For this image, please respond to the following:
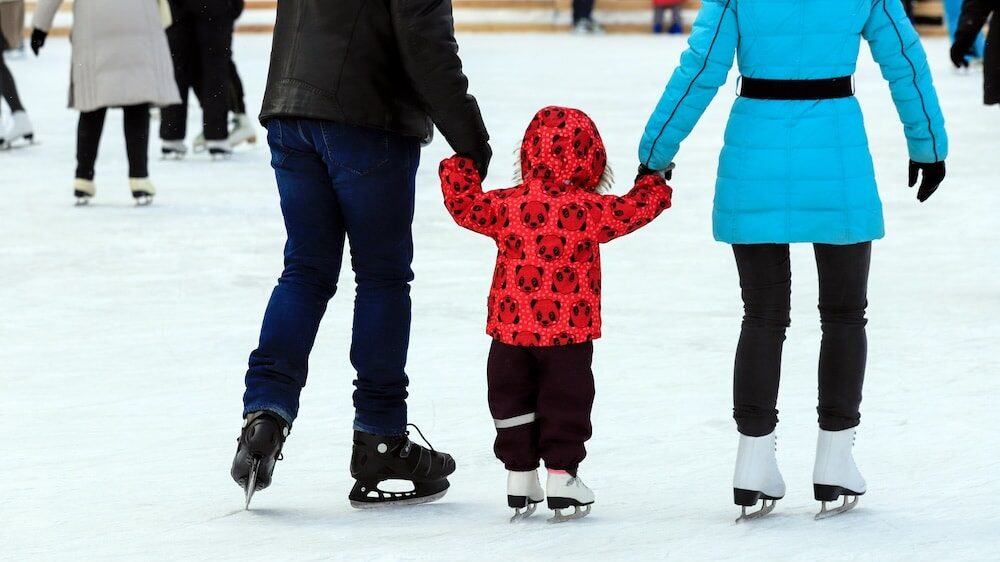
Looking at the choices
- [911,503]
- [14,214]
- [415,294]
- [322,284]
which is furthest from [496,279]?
[14,214]

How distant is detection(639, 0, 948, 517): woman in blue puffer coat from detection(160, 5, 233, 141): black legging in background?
7162 millimetres

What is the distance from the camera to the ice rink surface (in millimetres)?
3422

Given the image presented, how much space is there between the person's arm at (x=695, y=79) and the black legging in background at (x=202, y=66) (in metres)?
7.12

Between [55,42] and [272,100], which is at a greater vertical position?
[272,100]

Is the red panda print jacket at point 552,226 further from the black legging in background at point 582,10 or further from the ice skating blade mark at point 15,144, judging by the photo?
the black legging in background at point 582,10

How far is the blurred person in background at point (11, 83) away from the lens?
36.7 feet

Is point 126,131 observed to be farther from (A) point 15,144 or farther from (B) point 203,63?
(A) point 15,144

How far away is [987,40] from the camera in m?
6.33

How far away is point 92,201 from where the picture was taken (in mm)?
8945

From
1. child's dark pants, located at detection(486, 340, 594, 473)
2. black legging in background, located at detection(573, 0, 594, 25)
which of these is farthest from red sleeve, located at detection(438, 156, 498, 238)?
black legging in background, located at detection(573, 0, 594, 25)

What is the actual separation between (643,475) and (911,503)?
60 cm

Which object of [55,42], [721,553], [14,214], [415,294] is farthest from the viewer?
[55,42]

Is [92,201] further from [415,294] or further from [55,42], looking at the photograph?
[55,42]

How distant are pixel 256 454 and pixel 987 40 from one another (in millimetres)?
3804
